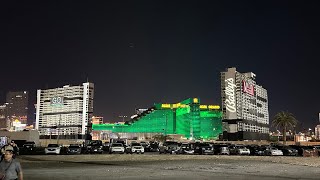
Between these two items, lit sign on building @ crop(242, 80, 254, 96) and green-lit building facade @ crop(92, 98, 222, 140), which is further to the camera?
green-lit building facade @ crop(92, 98, 222, 140)

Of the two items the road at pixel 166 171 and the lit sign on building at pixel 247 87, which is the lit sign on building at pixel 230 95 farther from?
the road at pixel 166 171

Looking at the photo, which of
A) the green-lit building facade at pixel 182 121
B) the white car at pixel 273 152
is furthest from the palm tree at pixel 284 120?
the green-lit building facade at pixel 182 121

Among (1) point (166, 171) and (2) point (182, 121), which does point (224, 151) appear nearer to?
(1) point (166, 171)

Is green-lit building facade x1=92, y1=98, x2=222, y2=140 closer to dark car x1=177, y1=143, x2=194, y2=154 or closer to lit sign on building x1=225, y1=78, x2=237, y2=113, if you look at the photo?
lit sign on building x1=225, y1=78, x2=237, y2=113

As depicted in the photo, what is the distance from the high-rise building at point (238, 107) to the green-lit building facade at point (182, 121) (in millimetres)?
26358

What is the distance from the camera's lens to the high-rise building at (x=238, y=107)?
13875 cm

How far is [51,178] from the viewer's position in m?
18.3

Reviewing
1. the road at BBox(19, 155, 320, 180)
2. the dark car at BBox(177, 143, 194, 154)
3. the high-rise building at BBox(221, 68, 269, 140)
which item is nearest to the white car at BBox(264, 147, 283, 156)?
the dark car at BBox(177, 143, 194, 154)

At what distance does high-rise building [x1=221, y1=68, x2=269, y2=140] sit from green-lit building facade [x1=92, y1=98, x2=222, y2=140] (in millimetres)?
26358

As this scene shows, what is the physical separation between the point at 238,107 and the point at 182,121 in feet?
155

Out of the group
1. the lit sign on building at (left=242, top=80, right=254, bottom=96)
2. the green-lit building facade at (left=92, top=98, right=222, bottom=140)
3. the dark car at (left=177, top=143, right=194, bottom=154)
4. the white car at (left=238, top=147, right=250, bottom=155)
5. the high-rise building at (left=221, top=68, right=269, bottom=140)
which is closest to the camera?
the white car at (left=238, top=147, right=250, bottom=155)

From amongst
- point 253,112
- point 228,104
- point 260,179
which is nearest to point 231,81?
point 228,104

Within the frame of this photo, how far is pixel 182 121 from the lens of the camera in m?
183

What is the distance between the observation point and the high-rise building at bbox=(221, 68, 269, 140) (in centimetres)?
13875
